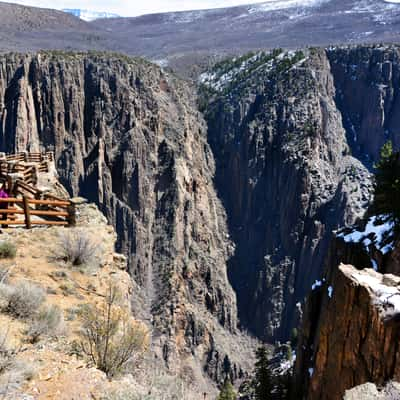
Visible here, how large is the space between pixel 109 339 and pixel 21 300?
1.95 m

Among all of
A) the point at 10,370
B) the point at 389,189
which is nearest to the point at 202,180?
the point at 389,189

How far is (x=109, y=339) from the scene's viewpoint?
8328mm

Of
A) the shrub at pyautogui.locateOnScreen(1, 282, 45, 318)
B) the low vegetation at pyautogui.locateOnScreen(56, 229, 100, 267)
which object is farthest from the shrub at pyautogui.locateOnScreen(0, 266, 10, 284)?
the low vegetation at pyautogui.locateOnScreen(56, 229, 100, 267)

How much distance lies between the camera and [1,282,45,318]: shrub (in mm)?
8523

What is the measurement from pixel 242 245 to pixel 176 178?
15108 millimetres

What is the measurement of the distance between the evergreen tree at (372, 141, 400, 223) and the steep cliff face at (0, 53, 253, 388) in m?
26.2

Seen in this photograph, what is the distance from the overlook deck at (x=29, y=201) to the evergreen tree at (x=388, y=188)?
1437 centimetres

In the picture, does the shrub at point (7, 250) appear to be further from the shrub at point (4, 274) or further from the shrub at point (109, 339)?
the shrub at point (109, 339)

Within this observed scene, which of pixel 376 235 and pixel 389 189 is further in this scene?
pixel 389 189

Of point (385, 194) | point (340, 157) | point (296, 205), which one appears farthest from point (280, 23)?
point (385, 194)

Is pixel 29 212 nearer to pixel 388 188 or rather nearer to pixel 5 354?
pixel 5 354

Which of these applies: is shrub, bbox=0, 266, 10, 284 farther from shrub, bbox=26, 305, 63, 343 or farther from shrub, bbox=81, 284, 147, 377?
shrub, bbox=81, 284, 147, 377

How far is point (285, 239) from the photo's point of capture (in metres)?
59.5

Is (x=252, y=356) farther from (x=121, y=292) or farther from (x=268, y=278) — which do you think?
(x=121, y=292)
